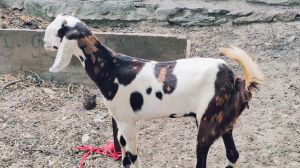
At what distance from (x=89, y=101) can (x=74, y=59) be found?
30.8 inches

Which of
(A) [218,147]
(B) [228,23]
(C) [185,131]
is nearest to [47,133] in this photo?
(C) [185,131]

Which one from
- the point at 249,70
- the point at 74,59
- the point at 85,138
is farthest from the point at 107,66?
the point at 74,59

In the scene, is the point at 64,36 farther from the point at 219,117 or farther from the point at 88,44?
the point at 219,117

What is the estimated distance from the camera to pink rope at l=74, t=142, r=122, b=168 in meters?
4.16

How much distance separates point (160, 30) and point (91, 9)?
1139 millimetres

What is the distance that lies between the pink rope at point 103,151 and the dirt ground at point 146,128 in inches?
1.8

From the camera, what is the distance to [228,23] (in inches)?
280

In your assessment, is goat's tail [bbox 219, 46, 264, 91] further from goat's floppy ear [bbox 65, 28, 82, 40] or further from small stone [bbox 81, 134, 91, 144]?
small stone [bbox 81, 134, 91, 144]

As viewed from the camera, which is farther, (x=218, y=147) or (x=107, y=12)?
(x=107, y=12)

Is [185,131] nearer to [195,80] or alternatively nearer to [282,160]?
[282,160]

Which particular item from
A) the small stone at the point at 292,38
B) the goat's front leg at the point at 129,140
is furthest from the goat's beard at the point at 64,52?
the small stone at the point at 292,38

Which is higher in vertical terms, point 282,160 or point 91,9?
point 91,9

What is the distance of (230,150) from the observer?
141 inches

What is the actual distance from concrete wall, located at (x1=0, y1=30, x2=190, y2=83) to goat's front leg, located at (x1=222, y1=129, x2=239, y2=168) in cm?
182
